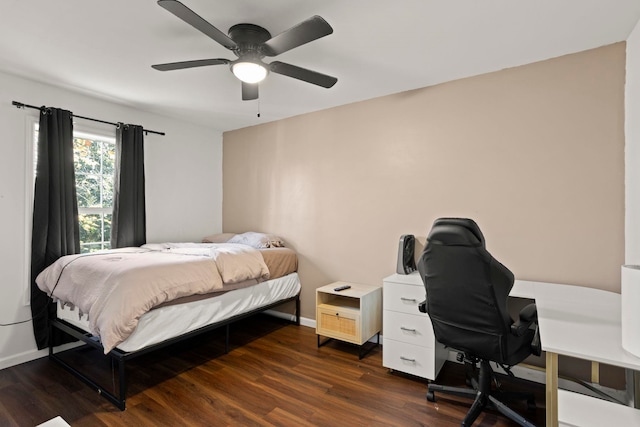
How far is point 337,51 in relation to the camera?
228 centimetres

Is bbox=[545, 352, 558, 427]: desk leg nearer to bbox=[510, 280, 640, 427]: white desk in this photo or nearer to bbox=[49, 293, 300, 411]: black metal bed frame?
bbox=[510, 280, 640, 427]: white desk

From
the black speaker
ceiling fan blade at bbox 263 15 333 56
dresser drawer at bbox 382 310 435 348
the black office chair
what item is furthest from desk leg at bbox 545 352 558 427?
ceiling fan blade at bbox 263 15 333 56

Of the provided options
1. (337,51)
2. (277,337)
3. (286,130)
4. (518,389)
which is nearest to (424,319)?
(518,389)

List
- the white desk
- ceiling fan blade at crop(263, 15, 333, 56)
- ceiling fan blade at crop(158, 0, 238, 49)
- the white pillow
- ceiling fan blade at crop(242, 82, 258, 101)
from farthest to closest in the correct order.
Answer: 1. the white pillow
2. ceiling fan blade at crop(242, 82, 258, 101)
3. ceiling fan blade at crop(263, 15, 333, 56)
4. ceiling fan blade at crop(158, 0, 238, 49)
5. the white desk

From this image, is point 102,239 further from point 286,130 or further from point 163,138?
point 286,130

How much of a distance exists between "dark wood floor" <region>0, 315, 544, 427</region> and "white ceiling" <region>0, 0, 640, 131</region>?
7.92 feet

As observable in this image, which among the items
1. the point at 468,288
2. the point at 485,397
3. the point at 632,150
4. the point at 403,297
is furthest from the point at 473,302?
the point at 632,150

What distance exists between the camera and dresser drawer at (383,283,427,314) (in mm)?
2457

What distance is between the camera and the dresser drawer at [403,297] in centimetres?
246

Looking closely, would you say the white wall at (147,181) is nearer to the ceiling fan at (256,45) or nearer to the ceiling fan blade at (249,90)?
the ceiling fan at (256,45)

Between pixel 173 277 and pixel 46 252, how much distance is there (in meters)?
1.40

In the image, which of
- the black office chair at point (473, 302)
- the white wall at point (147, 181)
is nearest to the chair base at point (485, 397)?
the black office chair at point (473, 302)

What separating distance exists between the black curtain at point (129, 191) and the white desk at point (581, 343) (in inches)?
142

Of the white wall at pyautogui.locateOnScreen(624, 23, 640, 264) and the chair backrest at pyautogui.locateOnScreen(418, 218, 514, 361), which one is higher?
the white wall at pyautogui.locateOnScreen(624, 23, 640, 264)
